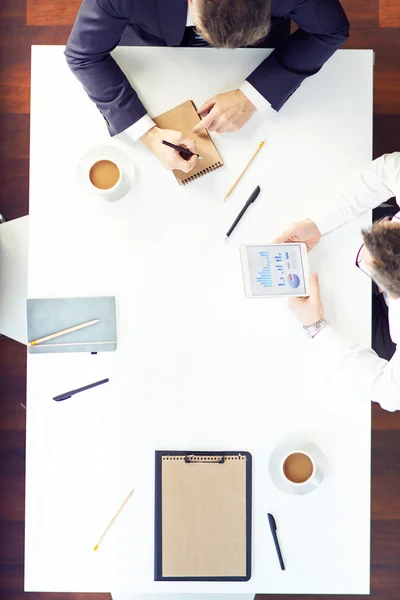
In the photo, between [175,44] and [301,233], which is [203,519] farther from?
[175,44]

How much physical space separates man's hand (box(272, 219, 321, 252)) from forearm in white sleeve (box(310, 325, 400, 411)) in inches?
7.2

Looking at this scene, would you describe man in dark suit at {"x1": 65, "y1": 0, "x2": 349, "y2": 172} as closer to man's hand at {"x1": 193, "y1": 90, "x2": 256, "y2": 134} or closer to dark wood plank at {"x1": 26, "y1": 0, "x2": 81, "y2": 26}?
man's hand at {"x1": 193, "y1": 90, "x2": 256, "y2": 134}

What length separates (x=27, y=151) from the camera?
1713mm

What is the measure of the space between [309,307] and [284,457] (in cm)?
30

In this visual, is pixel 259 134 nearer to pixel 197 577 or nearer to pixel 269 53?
pixel 269 53

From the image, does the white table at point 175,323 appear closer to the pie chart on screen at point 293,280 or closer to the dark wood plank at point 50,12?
the pie chart on screen at point 293,280

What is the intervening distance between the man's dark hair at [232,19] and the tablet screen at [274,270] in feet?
1.21

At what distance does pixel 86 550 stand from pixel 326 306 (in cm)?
69

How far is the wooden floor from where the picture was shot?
168 centimetres

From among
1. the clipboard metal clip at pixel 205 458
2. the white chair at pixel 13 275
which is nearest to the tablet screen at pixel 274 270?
the clipboard metal clip at pixel 205 458

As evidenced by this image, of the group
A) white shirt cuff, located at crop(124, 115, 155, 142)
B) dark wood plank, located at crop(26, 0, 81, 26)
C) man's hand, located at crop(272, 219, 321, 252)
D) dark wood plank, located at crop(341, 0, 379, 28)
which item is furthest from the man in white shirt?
dark wood plank, located at crop(26, 0, 81, 26)

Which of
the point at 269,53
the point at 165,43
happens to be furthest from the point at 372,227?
the point at 165,43

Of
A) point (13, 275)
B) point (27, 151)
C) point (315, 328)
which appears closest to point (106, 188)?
point (13, 275)

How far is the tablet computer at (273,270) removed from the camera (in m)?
1.04
